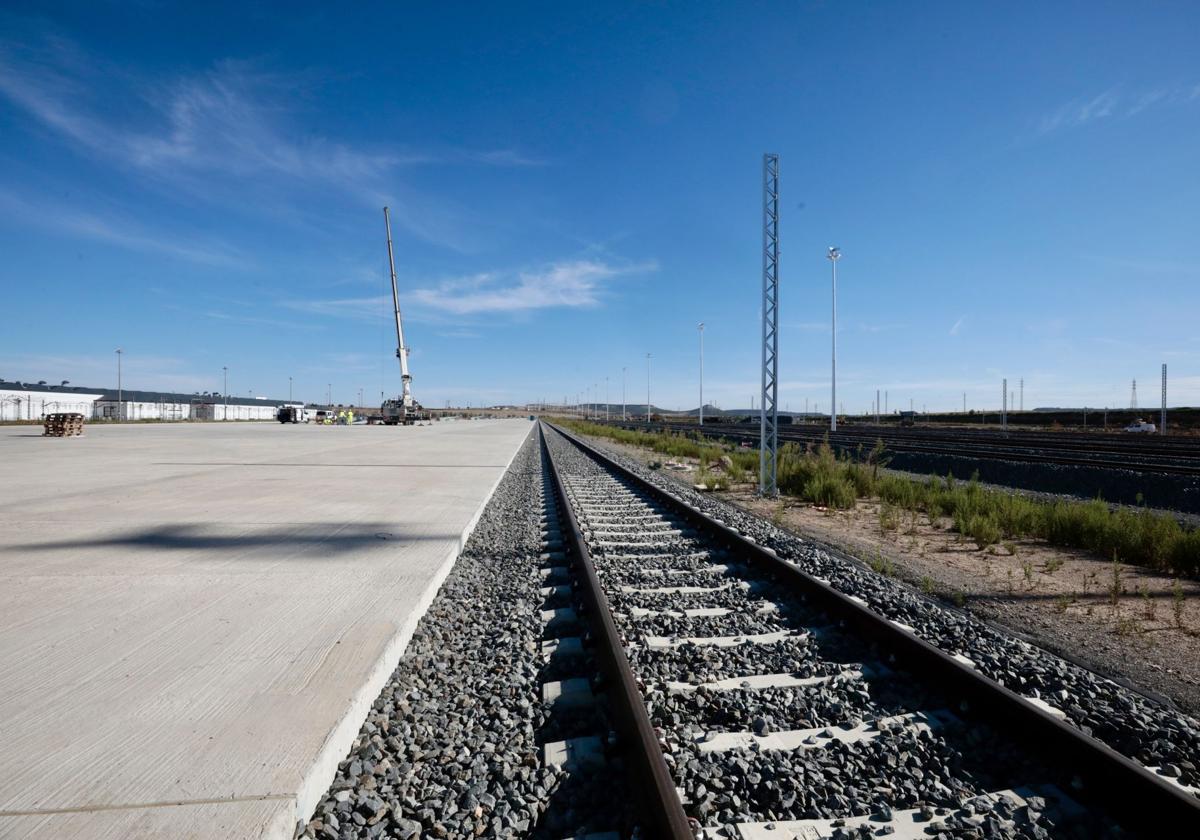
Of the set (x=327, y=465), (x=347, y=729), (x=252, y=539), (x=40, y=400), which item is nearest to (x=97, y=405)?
(x=40, y=400)

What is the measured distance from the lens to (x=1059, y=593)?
22.0 feet

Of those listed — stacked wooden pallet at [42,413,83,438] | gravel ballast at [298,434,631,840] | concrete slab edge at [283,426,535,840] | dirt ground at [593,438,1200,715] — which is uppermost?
stacked wooden pallet at [42,413,83,438]

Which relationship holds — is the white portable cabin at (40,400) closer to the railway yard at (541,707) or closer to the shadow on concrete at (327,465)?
the shadow on concrete at (327,465)

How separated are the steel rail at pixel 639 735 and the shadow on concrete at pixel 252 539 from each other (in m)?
3.61

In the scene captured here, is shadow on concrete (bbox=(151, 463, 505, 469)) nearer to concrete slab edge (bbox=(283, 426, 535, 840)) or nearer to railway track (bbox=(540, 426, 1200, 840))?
concrete slab edge (bbox=(283, 426, 535, 840))

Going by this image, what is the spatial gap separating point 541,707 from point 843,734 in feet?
5.25

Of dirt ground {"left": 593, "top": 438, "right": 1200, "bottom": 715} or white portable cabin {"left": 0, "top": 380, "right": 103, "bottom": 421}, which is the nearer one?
dirt ground {"left": 593, "top": 438, "right": 1200, "bottom": 715}

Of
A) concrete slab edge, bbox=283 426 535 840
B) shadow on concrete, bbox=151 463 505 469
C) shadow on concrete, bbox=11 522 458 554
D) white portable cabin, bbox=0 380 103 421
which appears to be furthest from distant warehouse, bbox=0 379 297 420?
concrete slab edge, bbox=283 426 535 840

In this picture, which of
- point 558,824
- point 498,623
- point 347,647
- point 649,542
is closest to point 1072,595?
point 649,542

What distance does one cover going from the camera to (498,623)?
210 inches

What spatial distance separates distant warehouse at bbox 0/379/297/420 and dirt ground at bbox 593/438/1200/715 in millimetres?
90273

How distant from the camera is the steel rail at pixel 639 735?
2.44 m

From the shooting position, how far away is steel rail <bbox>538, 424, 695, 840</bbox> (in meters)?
2.44

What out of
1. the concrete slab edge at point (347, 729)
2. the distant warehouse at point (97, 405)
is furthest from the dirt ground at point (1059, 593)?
the distant warehouse at point (97, 405)
